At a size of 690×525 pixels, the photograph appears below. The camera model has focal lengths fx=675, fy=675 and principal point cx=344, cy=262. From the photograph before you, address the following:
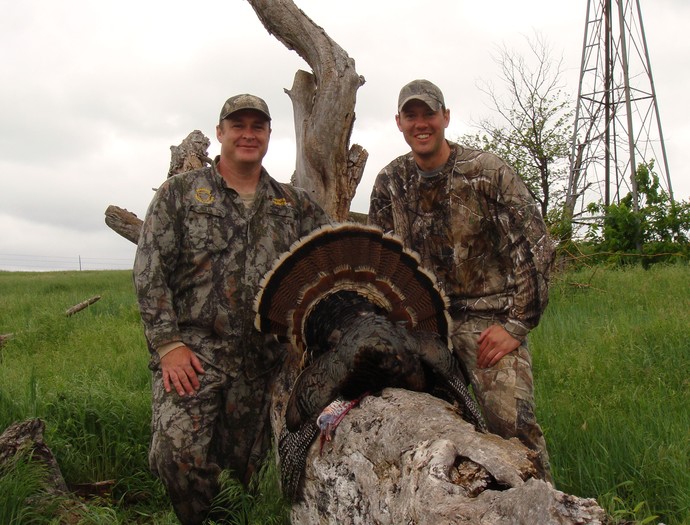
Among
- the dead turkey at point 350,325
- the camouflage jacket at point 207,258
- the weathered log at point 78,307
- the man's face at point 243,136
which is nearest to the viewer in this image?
the dead turkey at point 350,325

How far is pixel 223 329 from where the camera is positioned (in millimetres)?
3797

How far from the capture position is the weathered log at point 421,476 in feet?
5.54

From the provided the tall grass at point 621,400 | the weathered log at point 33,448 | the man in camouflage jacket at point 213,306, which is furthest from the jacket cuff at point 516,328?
the weathered log at point 33,448

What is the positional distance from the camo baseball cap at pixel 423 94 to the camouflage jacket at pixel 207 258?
39.9 inches

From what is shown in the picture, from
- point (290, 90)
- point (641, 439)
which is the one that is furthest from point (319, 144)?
point (641, 439)

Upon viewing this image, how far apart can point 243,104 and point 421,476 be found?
8.22 ft

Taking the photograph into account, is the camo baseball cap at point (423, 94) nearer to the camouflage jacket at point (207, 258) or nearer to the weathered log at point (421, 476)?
the camouflage jacket at point (207, 258)

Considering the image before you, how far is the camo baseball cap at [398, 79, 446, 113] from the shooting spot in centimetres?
370

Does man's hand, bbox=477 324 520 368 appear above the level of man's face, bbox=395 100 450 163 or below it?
below

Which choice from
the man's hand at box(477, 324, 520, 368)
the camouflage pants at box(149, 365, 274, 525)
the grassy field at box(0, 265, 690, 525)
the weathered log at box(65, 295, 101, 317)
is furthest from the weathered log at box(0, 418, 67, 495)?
the weathered log at box(65, 295, 101, 317)

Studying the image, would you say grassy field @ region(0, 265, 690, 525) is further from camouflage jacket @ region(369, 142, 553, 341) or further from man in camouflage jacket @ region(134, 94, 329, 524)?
camouflage jacket @ region(369, 142, 553, 341)

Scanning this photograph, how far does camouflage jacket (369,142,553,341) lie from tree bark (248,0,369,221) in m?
1.74

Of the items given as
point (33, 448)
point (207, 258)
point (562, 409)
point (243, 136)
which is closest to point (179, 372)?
point (207, 258)

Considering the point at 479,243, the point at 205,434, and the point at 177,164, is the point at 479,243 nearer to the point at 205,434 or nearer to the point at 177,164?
the point at 205,434
